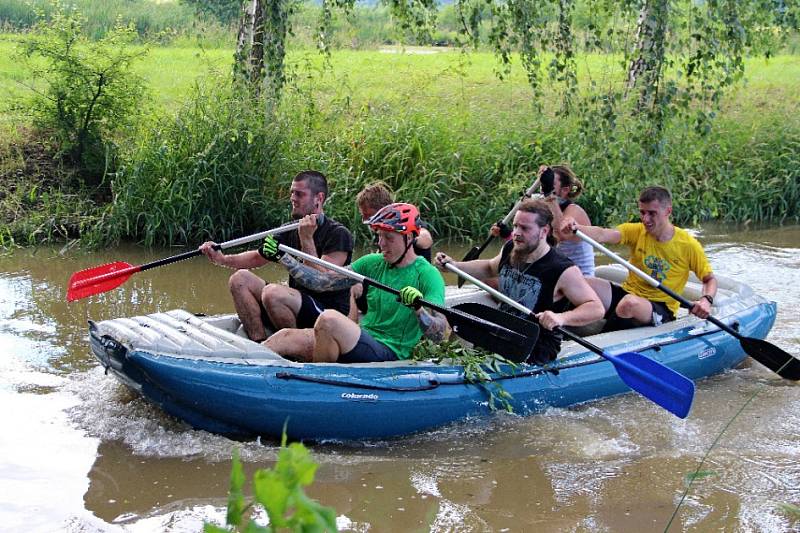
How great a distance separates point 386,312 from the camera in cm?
578

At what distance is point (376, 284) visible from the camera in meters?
5.45

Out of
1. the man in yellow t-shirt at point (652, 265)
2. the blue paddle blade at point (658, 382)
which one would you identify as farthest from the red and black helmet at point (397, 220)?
the man in yellow t-shirt at point (652, 265)

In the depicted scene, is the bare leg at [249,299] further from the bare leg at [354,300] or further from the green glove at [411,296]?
the green glove at [411,296]

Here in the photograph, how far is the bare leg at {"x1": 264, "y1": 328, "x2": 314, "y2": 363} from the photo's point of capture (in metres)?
5.69

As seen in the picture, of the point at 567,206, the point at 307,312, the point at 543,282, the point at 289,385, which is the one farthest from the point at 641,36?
the point at 289,385

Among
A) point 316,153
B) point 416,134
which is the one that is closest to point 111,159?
point 316,153

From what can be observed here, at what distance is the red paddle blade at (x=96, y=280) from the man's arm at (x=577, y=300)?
246cm

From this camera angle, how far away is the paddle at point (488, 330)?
18.2 ft

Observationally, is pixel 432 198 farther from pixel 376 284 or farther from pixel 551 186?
pixel 376 284

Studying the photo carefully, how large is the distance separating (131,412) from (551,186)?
9.77 feet

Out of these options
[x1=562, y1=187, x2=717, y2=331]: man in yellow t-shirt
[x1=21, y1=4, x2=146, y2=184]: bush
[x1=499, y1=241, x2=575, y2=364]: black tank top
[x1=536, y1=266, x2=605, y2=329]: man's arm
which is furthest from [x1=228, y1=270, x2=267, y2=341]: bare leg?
[x1=21, y1=4, x2=146, y2=184]: bush

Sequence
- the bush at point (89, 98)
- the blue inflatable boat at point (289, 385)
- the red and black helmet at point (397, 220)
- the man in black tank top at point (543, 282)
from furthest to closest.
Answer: the bush at point (89, 98) → the man in black tank top at point (543, 282) → the red and black helmet at point (397, 220) → the blue inflatable boat at point (289, 385)

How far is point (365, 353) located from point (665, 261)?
2.25 metres

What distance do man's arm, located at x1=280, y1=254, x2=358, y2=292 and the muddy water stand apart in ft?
3.19
